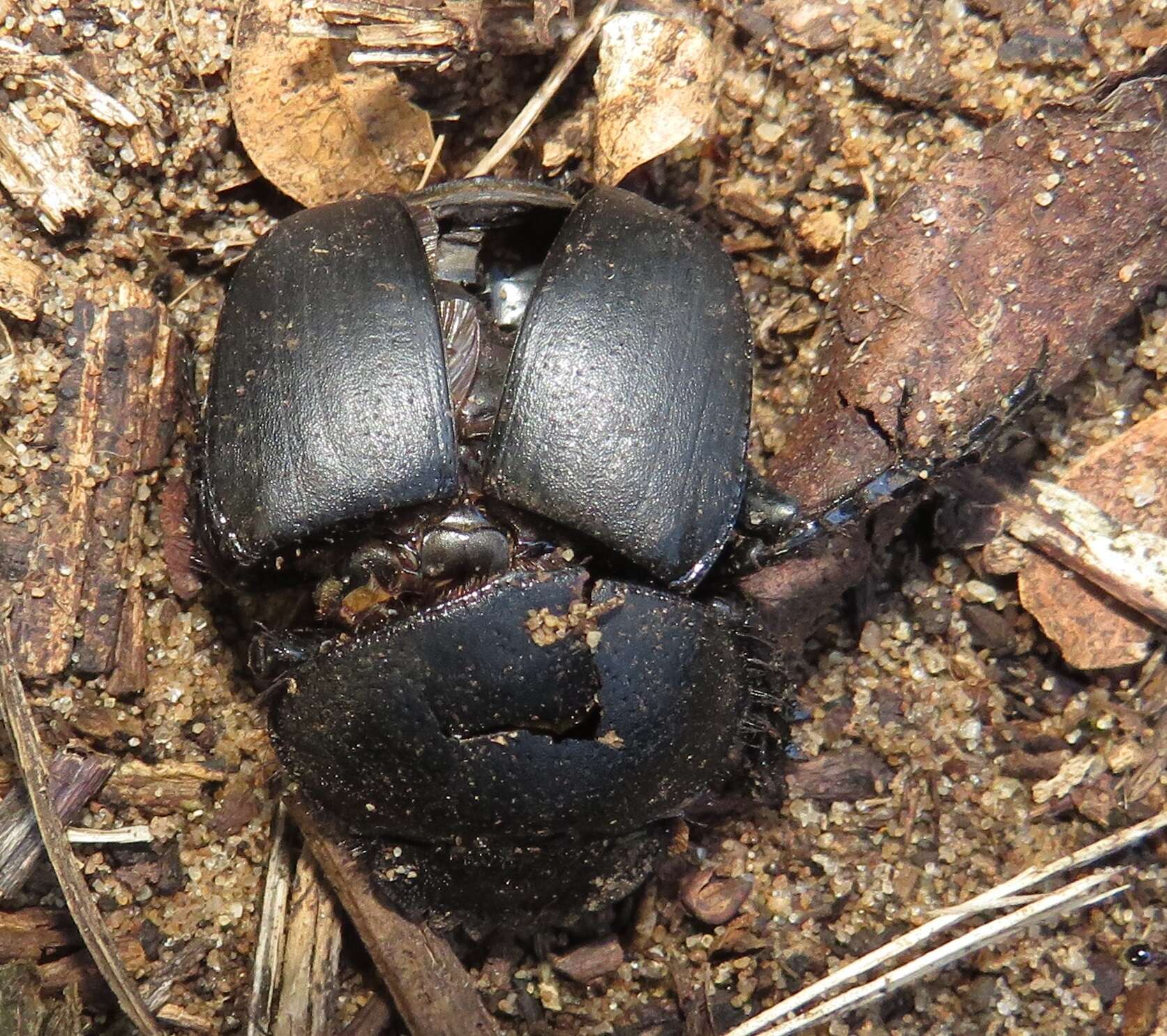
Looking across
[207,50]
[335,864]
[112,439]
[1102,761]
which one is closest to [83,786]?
[335,864]

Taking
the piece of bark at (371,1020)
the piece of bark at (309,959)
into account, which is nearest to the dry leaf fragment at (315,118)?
the piece of bark at (309,959)

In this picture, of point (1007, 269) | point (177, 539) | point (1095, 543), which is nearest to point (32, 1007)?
point (177, 539)

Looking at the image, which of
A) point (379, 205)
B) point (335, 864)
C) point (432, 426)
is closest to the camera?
point (432, 426)

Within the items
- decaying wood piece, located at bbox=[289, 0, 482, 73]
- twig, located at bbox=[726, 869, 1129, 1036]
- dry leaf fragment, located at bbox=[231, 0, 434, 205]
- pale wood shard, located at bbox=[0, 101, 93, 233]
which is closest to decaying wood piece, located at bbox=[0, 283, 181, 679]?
pale wood shard, located at bbox=[0, 101, 93, 233]

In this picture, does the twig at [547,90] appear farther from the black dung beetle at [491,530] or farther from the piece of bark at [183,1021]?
the piece of bark at [183,1021]

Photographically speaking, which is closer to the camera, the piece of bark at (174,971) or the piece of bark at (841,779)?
the piece of bark at (174,971)

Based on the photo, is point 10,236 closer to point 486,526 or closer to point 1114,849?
point 486,526
